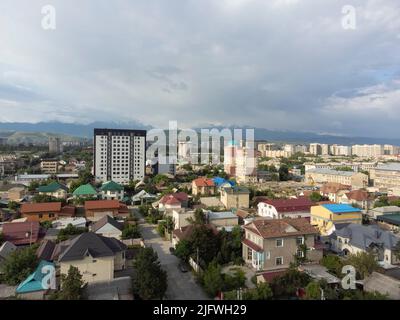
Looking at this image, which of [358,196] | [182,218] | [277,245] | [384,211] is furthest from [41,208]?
[358,196]

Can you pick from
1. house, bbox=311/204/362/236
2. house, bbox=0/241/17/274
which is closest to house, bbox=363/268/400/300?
house, bbox=311/204/362/236

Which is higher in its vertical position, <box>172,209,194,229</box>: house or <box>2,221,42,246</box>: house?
<box>172,209,194,229</box>: house

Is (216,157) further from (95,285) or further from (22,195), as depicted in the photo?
(95,285)

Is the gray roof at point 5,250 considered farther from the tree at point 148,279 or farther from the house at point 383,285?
the house at point 383,285

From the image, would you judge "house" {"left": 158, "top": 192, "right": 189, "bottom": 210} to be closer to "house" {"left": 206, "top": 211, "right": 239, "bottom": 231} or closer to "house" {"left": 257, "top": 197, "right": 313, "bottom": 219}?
"house" {"left": 206, "top": 211, "right": 239, "bottom": 231}

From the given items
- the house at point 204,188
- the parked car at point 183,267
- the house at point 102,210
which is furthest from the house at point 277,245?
the house at point 204,188
